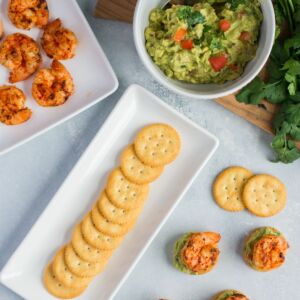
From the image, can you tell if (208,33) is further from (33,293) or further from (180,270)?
(33,293)

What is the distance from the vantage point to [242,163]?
243 centimetres

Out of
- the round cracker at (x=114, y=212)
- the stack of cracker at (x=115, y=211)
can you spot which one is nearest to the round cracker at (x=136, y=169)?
the stack of cracker at (x=115, y=211)

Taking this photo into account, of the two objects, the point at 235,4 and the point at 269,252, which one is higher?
the point at 235,4

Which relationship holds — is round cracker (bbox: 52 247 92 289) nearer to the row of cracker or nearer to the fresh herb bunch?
the row of cracker

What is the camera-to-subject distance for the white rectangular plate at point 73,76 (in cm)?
224

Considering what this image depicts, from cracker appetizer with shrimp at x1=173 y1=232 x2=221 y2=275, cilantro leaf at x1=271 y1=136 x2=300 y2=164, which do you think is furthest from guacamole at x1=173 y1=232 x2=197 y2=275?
cilantro leaf at x1=271 y1=136 x2=300 y2=164

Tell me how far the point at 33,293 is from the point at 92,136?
72 centimetres

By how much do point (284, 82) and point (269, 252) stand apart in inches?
29.0

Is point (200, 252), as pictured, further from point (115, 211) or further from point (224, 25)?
point (224, 25)

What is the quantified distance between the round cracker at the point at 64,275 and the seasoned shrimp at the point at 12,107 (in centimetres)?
60

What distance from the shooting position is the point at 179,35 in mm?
1889

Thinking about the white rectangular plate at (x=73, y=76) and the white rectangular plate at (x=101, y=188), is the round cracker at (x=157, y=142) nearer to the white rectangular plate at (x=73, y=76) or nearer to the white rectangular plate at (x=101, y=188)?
the white rectangular plate at (x=101, y=188)

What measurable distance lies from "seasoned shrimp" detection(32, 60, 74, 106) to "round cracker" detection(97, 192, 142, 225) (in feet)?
1.50

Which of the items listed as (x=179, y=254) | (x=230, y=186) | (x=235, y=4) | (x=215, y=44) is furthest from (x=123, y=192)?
(x=235, y=4)
